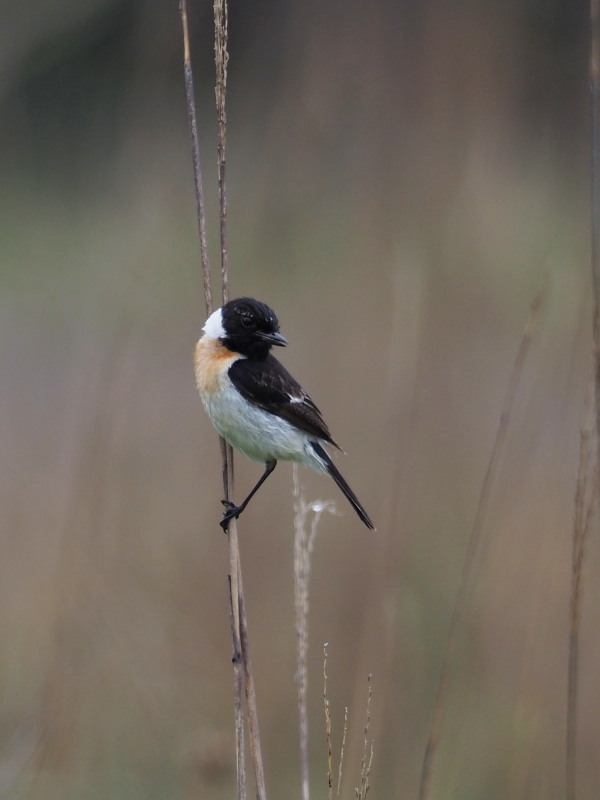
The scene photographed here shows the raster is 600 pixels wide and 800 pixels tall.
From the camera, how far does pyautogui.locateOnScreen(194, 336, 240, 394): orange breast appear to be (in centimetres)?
338

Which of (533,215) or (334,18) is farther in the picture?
(334,18)

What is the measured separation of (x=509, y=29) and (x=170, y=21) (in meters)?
1.79

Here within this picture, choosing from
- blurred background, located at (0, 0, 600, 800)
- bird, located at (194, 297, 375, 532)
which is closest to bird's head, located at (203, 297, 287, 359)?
bird, located at (194, 297, 375, 532)

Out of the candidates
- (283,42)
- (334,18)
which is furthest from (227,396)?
(283,42)

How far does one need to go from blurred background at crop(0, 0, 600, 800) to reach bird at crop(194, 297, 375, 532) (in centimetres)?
31

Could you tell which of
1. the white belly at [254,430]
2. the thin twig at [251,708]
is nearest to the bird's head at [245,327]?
the white belly at [254,430]

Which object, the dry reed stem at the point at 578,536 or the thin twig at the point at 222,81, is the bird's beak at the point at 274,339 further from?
the dry reed stem at the point at 578,536

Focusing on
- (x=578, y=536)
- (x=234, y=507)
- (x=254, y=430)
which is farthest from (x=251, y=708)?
(x=254, y=430)

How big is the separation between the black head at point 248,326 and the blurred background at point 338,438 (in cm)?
37

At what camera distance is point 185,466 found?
520cm

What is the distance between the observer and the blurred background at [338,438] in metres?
3.49

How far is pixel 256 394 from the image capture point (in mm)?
3402

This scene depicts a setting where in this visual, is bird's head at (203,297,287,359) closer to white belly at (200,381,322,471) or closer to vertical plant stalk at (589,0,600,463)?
white belly at (200,381,322,471)

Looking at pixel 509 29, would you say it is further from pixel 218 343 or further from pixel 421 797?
pixel 421 797
